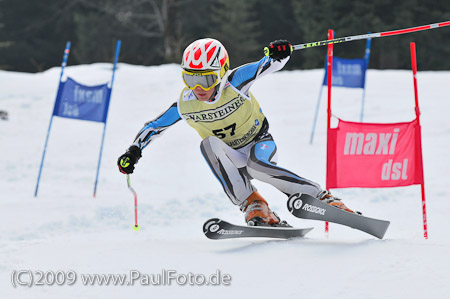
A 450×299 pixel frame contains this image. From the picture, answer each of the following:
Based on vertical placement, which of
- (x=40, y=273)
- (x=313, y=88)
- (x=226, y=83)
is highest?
(x=313, y=88)

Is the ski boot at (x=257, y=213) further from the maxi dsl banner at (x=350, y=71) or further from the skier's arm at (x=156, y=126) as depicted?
the maxi dsl banner at (x=350, y=71)

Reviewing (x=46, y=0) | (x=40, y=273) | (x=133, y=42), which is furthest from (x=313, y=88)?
(x=46, y=0)

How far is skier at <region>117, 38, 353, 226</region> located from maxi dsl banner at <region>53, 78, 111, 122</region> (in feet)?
13.6

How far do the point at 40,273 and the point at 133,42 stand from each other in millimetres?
28583

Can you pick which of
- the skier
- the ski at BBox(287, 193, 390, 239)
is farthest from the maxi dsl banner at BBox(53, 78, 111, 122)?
the ski at BBox(287, 193, 390, 239)

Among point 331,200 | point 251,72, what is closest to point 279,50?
point 251,72

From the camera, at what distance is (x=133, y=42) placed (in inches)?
1224

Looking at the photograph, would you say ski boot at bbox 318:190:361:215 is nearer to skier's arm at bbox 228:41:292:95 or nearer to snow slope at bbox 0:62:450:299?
snow slope at bbox 0:62:450:299

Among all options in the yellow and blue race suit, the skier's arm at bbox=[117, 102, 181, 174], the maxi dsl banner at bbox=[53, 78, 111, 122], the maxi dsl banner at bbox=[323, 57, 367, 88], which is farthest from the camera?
the maxi dsl banner at bbox=[323, 57, 367, 88]

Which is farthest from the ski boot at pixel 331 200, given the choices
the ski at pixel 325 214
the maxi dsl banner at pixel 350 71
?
the maxi dsl banner at pixel 350 71

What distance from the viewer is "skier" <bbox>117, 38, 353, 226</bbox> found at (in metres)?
4.27

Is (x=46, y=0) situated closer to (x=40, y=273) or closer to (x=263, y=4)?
(x=263, y=4)

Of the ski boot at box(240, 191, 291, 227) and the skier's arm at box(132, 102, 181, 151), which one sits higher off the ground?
the skier's arm at box(132, 102, 181, 151)

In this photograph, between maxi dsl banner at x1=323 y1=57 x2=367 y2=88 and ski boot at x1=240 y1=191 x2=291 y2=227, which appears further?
maxi dsl banner at x1=323 y1=57 x2=367 y2=88
